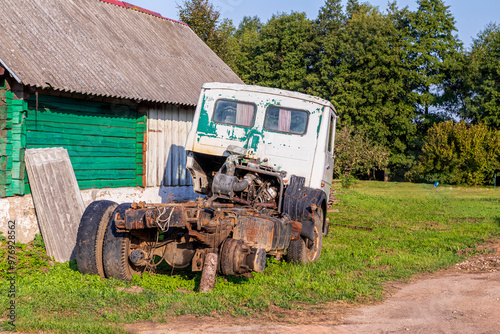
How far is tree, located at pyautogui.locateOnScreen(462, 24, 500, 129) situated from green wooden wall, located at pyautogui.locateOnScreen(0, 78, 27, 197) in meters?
41.0

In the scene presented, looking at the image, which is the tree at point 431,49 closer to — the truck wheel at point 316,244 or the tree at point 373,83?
the tree at point 373,83

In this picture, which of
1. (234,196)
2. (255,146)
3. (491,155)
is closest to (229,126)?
(255,146)

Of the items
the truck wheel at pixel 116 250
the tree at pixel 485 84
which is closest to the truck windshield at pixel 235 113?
the truck wheel at pixel 116 250

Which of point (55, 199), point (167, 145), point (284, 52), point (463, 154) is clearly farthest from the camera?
point (284, 52)

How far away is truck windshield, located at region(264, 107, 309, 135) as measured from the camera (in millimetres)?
9680

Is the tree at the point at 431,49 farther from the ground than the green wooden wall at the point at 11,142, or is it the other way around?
the tree at the point at 431,49

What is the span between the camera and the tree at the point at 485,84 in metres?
43.8

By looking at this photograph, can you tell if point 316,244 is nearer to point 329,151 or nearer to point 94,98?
point 329,151

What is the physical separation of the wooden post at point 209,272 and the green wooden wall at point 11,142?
5.11m

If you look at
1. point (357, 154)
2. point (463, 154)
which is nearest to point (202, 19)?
point (357, 154)

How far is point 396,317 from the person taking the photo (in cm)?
625

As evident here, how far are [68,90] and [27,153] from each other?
1555 mm

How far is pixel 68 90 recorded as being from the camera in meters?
10.9

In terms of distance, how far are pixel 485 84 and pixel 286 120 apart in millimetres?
40285
